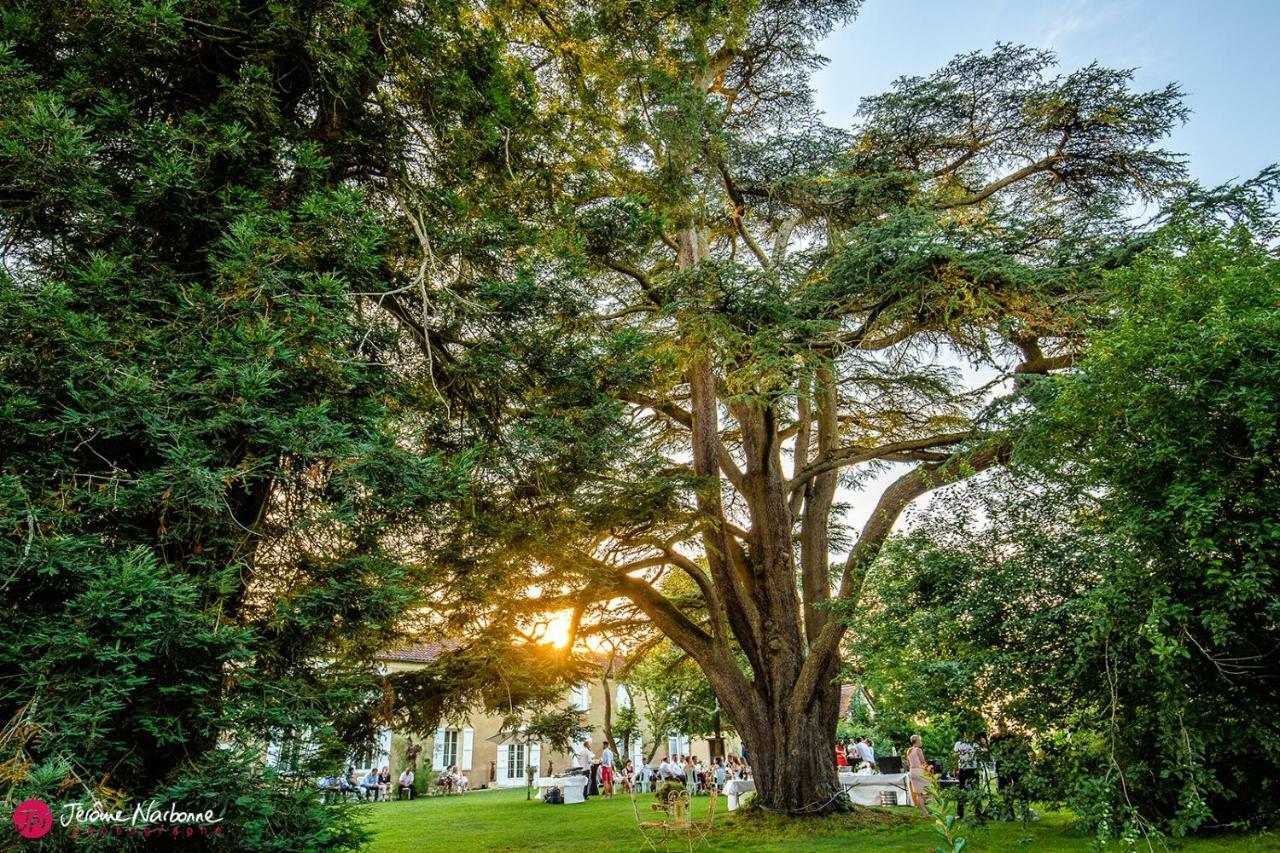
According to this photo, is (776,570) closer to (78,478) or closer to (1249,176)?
(1249,176)

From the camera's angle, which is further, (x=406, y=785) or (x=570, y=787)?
(x=406, y=785)

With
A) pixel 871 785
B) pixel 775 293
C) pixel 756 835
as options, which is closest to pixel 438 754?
pixel 871 785

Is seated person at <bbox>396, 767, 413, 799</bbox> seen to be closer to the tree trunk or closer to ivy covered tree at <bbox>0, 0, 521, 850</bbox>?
the tree trunk

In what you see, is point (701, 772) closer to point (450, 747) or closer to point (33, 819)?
point (450, 747)

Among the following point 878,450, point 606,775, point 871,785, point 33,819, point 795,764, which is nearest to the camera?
point 33,819

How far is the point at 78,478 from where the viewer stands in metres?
4.02

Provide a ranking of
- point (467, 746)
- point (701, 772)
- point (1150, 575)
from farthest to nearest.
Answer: point (467, 746) → point (701, 772) → point (1150, 575)

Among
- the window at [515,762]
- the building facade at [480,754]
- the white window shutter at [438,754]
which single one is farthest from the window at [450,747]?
the window at [515,762]

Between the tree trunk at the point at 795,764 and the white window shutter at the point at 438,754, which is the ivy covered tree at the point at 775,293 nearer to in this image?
the tree trunk at the point at 795,764

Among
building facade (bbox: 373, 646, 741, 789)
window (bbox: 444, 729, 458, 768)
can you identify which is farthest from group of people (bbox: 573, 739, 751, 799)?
window (bbox: 444, 729, 458, 768)

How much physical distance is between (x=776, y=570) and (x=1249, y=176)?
27.4 ft

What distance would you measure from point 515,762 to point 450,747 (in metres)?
3.86

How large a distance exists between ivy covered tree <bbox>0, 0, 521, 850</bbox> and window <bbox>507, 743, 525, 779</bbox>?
98.3 feet

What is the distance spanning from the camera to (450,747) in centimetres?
3036
